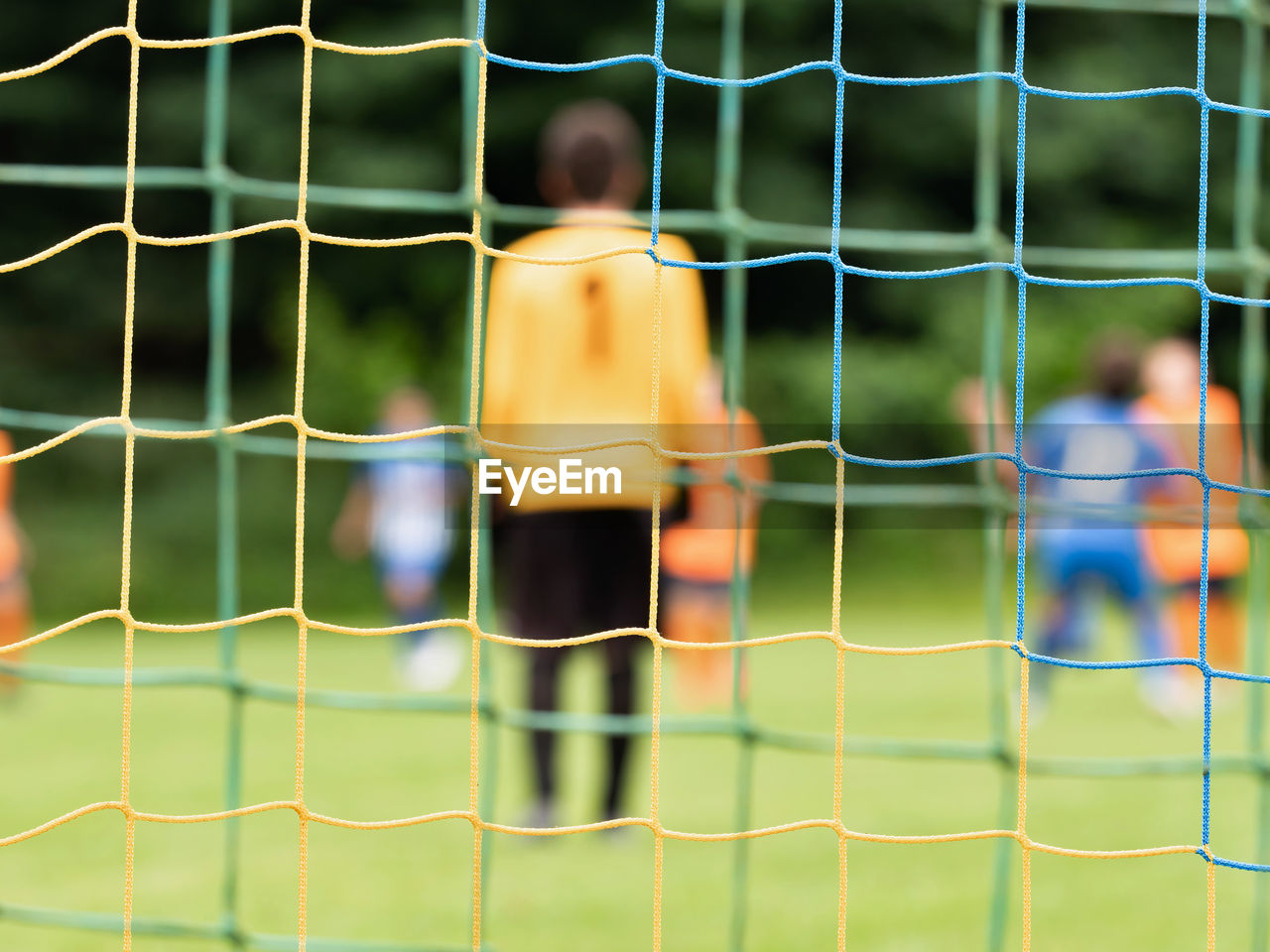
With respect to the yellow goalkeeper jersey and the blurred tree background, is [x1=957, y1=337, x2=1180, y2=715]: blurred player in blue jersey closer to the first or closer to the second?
the yellow goalkeeper jersey

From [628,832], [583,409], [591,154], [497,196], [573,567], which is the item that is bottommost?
[628,832]

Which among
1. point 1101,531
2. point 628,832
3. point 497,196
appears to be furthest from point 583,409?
point 497,196

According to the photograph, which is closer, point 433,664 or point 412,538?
point 433,664

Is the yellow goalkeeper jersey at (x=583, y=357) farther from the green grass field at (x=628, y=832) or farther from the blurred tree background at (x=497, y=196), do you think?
the blurred tree background at (x=497, y=196)

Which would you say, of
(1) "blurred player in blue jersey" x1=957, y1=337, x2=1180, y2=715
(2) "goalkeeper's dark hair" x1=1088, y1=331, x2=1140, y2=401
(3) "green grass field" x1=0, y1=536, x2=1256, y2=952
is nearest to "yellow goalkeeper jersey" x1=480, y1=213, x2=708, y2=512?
(3) "green grass field" x1=0, y1=536, x2=1256, y2=952

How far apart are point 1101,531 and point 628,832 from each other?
236cm

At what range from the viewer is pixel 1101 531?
182 inches

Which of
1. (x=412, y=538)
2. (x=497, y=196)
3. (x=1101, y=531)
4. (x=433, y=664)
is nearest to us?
(x=1101, y=531)

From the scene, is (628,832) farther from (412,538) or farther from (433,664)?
(412,538)

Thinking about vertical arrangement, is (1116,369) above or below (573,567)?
above

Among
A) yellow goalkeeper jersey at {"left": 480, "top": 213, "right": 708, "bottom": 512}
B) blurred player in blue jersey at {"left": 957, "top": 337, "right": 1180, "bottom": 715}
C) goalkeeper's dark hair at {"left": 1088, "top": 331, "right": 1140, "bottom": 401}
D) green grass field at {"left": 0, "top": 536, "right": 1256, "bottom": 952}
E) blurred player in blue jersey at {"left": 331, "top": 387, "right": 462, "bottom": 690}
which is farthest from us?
blurred player in blue jersey at {"left": 331, "top": 387, "right": 462, "bottom": 690}

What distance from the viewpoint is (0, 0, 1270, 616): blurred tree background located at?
9852mm

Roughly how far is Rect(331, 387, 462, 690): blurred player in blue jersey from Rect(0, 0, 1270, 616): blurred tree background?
2931 mm

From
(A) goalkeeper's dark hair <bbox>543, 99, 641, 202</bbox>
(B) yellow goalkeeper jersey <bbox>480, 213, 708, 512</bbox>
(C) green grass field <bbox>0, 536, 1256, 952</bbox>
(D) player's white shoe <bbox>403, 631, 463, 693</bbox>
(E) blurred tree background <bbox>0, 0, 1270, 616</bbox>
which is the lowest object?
(C) green grass field <bbox>0, 536, 1256, 952</bbox>
